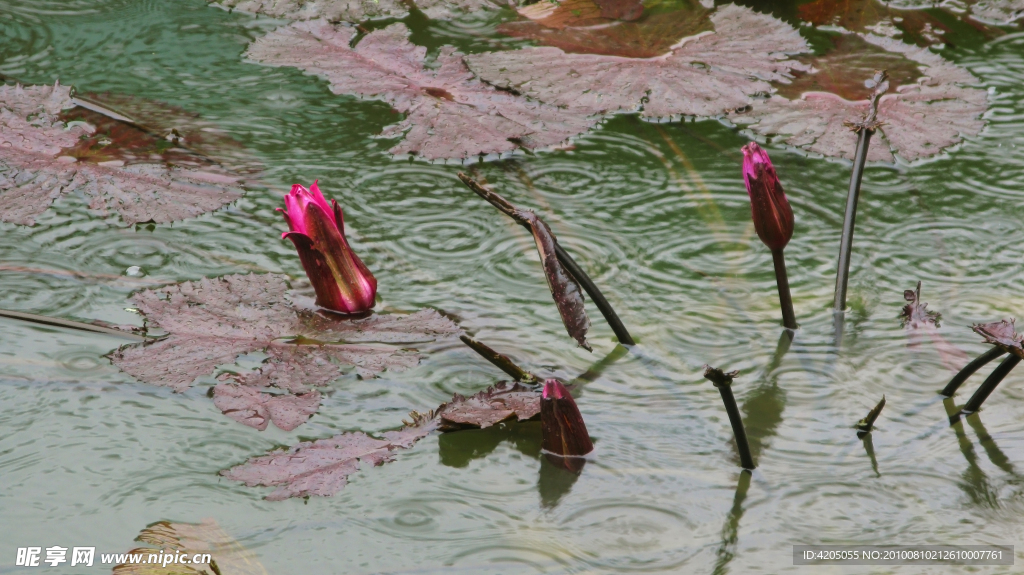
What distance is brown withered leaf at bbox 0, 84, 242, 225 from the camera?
2.00 m

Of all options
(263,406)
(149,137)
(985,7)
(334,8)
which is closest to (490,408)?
(263,406)

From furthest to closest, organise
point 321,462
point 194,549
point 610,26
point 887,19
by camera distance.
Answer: point 887,19 → point 610,26 → point 321,462 → point 194,549

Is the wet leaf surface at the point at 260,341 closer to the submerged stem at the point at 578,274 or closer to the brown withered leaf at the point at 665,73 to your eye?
the submerged stem at the point at 578,274

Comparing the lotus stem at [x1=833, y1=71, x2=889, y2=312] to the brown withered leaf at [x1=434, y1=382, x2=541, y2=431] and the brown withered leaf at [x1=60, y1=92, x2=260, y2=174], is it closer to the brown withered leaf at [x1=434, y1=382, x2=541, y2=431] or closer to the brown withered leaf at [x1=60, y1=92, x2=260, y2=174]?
the brown withered leaf at [x1=434, y1=382, x2=541, y2=431]

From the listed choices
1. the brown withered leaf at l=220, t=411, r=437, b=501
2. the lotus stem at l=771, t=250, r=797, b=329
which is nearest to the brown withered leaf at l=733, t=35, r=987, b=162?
the lotus stem at l=771, t=250, r=797, b=329

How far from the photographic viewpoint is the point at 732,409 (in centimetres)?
133

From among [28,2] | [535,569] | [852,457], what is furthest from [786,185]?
[28,2]

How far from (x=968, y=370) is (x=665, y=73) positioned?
1.22m

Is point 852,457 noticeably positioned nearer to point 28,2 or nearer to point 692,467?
point 692,467

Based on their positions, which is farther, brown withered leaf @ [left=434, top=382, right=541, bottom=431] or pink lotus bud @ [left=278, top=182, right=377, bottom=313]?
pink lotus bud @ [left=278, top=182, right=377, bottom=313]

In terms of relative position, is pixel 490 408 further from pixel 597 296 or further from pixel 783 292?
pixel 783 292

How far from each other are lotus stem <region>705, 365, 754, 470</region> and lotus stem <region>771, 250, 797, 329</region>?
0.34 metres

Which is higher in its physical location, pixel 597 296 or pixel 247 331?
pixel 597 296

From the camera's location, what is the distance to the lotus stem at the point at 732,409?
3.96ft
